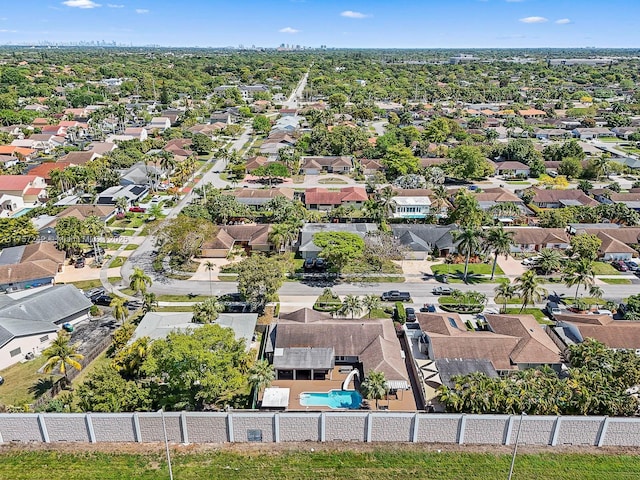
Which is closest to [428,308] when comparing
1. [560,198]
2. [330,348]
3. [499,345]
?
[499,345]

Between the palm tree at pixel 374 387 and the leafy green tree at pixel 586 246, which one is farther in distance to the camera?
the leafy green tree at pixel 586 246

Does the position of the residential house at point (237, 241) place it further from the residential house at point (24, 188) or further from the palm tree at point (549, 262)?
the residential house at point (24, 188)

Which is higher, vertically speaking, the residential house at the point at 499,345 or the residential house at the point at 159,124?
the residential house at the point at 159,124

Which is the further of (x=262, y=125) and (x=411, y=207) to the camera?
(x=262, y=125)

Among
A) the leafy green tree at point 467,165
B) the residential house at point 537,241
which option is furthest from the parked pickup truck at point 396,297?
the leafy green tree at point 467,165

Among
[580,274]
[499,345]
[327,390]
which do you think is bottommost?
[327,390]

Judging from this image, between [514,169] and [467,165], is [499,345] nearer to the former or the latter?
[467,165]
